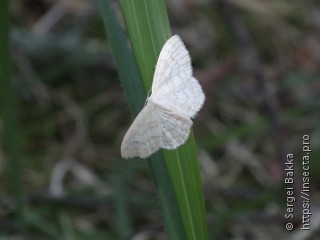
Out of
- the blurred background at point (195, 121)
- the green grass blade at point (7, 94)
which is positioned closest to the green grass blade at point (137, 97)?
the green grass blade at point (7, 94)

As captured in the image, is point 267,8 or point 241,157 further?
point 267,8

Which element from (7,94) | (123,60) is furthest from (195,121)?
(123,60)

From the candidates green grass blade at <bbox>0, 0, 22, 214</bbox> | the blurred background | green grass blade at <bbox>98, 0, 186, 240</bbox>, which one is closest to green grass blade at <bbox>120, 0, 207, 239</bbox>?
green grass blade at <bbox>98, 0, 186, 240</bbox>

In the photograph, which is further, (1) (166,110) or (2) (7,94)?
(2) (7,94)

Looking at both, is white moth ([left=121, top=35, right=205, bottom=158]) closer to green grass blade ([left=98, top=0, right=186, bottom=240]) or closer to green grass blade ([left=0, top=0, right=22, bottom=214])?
green grass blade ([left=98, top=0, right=186, bottom=240])

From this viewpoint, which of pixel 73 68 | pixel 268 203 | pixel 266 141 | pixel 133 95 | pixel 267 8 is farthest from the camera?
pixel 267 8

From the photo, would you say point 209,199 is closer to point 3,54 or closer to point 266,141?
point 266,141

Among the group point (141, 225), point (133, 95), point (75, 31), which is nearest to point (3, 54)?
point (133, 95)

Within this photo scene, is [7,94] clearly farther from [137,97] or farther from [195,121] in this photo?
[195,121]
